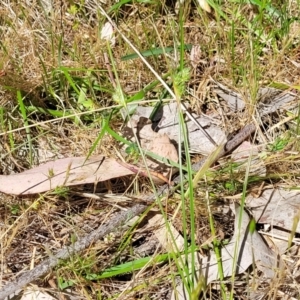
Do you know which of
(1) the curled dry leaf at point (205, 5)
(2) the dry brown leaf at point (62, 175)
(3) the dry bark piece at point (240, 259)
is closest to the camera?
(3) the dry bark piece at point (240, 259)

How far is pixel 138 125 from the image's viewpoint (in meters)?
1.82

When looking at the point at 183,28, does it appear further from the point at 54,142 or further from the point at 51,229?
the point at 51,229

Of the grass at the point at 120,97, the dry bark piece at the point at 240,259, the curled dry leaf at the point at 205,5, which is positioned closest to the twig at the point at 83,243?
the grass at the point at 120,97

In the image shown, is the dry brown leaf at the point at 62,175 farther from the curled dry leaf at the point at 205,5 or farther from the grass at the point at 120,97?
the curled dry leaf at the point at 205,5

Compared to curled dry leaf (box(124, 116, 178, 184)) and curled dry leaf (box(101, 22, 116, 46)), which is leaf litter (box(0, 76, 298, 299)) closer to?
curled dry leaf (box(124, 116, 178, 184))

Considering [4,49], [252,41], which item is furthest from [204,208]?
[4,49]

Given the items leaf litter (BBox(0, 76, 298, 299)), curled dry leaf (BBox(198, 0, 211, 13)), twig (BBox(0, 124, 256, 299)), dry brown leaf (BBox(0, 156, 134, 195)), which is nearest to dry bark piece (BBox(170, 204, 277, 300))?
leaf litter (BBox(0, 76, 298, 299))

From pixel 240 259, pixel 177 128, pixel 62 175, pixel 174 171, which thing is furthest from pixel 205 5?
pixel 240 259

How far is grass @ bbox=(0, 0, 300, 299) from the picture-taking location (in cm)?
161

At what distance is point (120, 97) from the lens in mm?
1709

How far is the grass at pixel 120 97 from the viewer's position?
5.27 feet

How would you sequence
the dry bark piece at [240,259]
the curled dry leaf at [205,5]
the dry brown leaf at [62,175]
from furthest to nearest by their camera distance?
the curled dry leaf at [205,5] → the dry brown leaf at [62,175] → the dry bark piece at [240,259]

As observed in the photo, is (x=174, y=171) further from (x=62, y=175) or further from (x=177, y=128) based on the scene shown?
(x=62, y=175)

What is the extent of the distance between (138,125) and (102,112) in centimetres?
12
